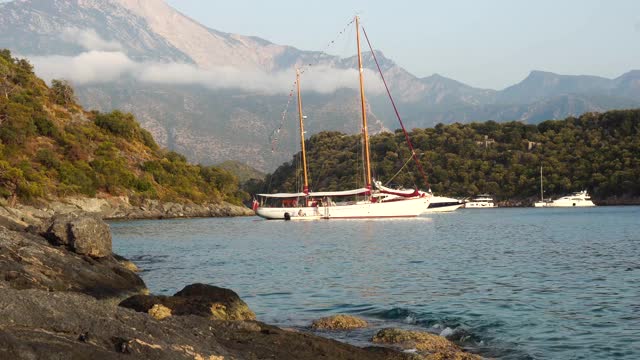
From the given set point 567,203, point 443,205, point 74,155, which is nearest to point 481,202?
point 567,203

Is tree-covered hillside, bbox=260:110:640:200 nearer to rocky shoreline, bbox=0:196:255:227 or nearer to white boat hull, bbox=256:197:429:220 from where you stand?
rocky shoreline, bbox=0:196:255:227

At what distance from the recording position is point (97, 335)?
352 inches

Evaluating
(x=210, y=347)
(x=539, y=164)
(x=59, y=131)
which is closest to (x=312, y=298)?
(x=210, y=347)

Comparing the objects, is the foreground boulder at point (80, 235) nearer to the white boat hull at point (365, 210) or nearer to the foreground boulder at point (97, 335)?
the foreground boulder at point (97, 335)

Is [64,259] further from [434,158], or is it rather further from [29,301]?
[434,158]

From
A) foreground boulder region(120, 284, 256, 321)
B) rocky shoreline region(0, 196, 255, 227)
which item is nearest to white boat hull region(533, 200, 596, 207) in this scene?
rocky shoreline region(0, 196, 255, 227)

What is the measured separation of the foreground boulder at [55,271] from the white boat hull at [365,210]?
232ft

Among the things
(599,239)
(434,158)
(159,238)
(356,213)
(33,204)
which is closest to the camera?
(599,239)

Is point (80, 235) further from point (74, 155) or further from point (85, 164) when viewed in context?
point (74, 155)

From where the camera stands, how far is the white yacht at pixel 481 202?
162175mm

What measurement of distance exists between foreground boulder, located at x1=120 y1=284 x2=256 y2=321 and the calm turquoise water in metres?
2.73

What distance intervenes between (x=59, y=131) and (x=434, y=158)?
9847 centimetres

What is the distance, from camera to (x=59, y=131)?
10912 cm

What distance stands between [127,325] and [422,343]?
8014 millimetres
